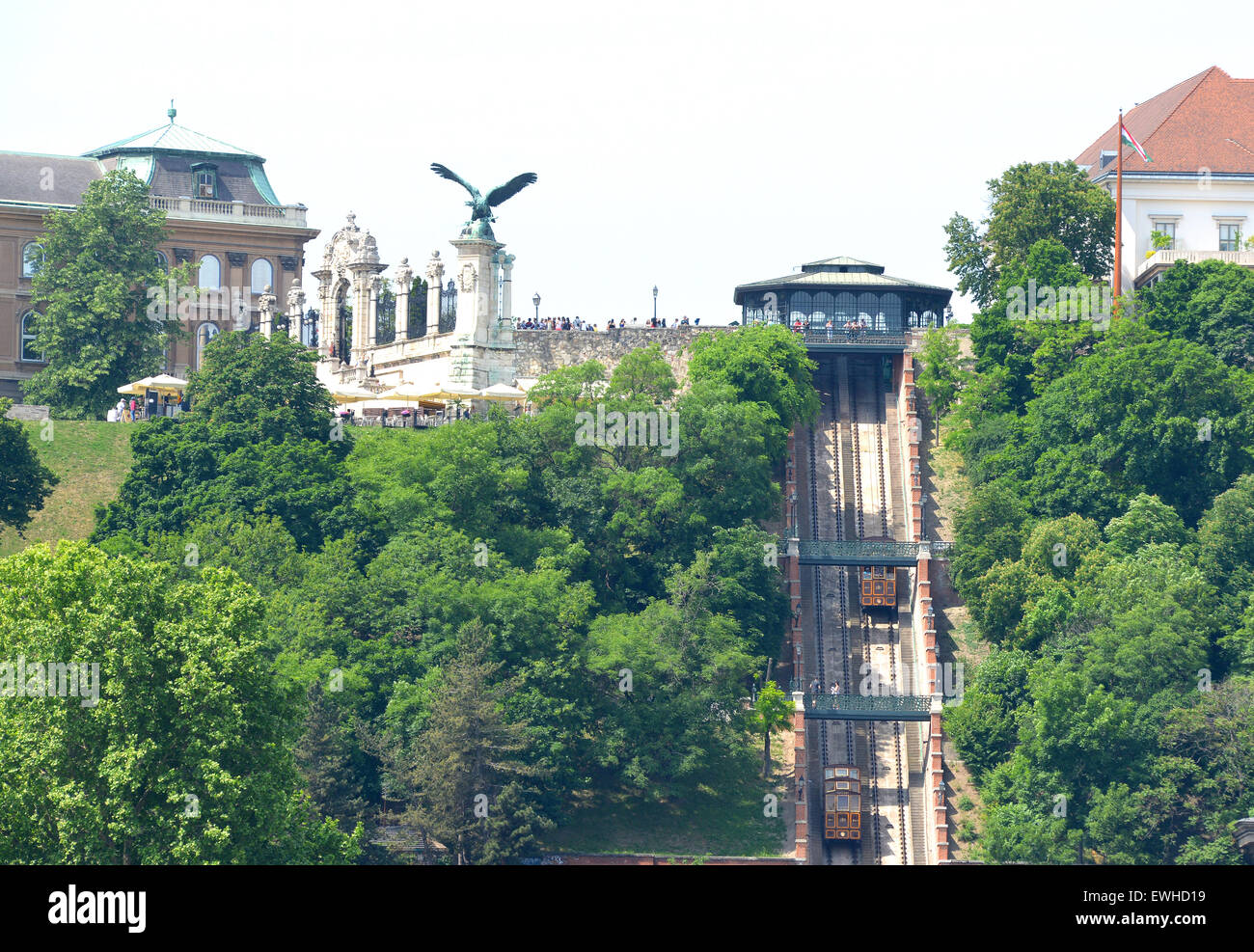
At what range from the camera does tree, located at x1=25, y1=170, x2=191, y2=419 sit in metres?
85.4

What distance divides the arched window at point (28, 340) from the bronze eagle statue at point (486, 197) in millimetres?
22354

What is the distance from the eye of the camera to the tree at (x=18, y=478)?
2781 inches

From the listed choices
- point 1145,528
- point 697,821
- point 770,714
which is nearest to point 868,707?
point 770,714

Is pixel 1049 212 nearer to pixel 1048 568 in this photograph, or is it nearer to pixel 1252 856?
pixel 1048 568

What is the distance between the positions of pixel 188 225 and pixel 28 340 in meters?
9.46

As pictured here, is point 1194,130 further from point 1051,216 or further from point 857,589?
point 857,589

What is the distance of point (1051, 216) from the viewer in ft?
296

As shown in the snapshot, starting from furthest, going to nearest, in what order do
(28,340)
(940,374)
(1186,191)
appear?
(28,340), (1186,191), (940,374)

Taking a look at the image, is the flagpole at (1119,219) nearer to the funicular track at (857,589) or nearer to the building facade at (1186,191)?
the building facade at (1186,191)

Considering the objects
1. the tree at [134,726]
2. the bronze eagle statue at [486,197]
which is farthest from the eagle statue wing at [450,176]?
the tree at [134,726]

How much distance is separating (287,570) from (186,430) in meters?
11.6

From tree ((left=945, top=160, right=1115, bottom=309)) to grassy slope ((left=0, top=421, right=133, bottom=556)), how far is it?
38441mm

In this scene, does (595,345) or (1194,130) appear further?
(1194,130)
